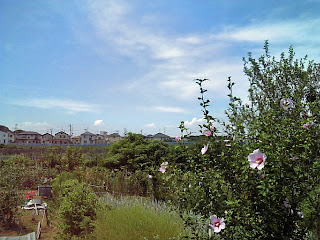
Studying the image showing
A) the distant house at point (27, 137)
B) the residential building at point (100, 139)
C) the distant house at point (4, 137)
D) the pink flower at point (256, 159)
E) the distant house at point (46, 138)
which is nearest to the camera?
the pink flower at point (256, 159)

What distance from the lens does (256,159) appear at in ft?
6.95

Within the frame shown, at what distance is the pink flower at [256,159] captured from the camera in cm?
208

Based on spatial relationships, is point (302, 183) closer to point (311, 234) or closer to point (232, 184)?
point (232, 184)

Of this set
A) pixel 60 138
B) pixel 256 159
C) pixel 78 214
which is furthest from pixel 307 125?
pixel 60 138

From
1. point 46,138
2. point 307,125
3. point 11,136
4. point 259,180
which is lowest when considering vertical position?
point 259,180

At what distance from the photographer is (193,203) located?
254 centimetres

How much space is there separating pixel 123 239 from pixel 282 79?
12.8 ft

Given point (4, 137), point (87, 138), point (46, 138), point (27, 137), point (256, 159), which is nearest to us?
point (256, 159)

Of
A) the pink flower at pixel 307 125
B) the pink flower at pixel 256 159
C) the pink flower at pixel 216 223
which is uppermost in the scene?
the pink flower at pixel 307 125

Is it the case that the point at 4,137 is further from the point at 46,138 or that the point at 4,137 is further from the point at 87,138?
the point at 87,138

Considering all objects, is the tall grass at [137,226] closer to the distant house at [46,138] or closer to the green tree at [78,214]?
the green tree at [78,214]

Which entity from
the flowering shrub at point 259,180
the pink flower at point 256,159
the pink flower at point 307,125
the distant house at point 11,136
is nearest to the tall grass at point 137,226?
the flowering shrub at point 259,180

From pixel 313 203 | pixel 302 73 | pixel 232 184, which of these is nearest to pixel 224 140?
pixel 232 184

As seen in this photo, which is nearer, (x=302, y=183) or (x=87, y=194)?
(x=302, y=183)
